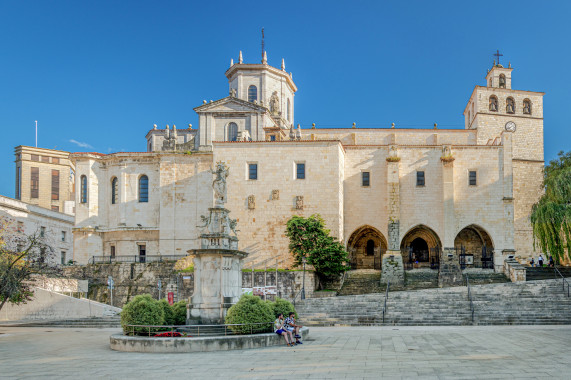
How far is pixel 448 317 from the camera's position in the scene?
27031 mm

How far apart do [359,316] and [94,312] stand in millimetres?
14834

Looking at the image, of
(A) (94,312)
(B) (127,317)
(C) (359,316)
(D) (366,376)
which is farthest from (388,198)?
(D) (366,376)

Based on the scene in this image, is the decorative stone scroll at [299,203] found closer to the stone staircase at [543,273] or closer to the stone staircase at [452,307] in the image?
the stone staircase at [452,307]

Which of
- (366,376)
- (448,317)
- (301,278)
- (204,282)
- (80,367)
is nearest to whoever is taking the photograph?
(366,376)

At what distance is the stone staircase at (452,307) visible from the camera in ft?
87.3

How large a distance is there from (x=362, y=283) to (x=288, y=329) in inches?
824

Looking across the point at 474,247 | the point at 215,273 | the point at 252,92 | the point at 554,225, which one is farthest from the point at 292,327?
the point at 252,92

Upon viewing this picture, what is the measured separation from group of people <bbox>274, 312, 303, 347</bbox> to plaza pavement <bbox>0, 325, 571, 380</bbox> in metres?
0.45

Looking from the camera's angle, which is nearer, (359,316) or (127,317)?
(127,317)

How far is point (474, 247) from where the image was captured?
151 feet

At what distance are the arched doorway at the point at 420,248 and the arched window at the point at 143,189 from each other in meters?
20.3

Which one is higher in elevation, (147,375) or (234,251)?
(234,251)

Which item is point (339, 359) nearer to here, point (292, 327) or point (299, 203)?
point (292, 327)

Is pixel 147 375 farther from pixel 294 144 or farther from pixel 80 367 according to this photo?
pixel 294 144
